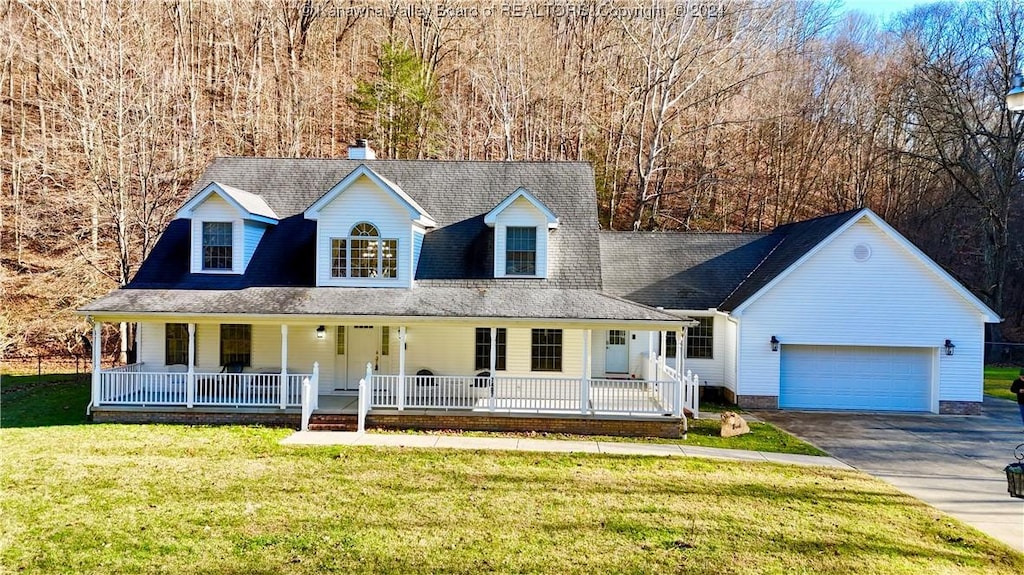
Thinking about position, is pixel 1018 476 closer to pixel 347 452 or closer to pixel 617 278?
pixel 347 452

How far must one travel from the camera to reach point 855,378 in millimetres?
18406

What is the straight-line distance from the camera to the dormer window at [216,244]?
650 inches

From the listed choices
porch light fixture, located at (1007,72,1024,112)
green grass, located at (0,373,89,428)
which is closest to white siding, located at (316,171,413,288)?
green grass, located at (0,373,89,428)

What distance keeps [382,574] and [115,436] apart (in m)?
9.74

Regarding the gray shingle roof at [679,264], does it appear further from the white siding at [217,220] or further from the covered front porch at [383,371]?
the white siding at [217,220]

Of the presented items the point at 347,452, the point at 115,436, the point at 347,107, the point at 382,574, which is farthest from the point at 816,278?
the point at 347,107

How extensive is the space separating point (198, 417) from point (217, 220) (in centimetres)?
522

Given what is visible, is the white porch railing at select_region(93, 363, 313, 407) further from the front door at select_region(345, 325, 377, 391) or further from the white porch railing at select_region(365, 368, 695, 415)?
the white porch railing at select_region(365, 368, 695, 415)

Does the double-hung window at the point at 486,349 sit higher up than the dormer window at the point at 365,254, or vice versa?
the dormer window at the point at 365,254

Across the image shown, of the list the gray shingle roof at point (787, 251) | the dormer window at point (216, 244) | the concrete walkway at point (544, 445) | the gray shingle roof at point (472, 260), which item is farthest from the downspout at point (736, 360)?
the dormer window at point (216, 244)

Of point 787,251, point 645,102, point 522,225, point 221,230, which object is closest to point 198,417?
point 221,230

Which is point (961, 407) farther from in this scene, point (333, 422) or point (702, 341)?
point (333, 422)

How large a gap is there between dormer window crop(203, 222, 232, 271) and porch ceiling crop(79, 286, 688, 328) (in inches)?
42.3

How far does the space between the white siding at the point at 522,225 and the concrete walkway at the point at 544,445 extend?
16.0ft
